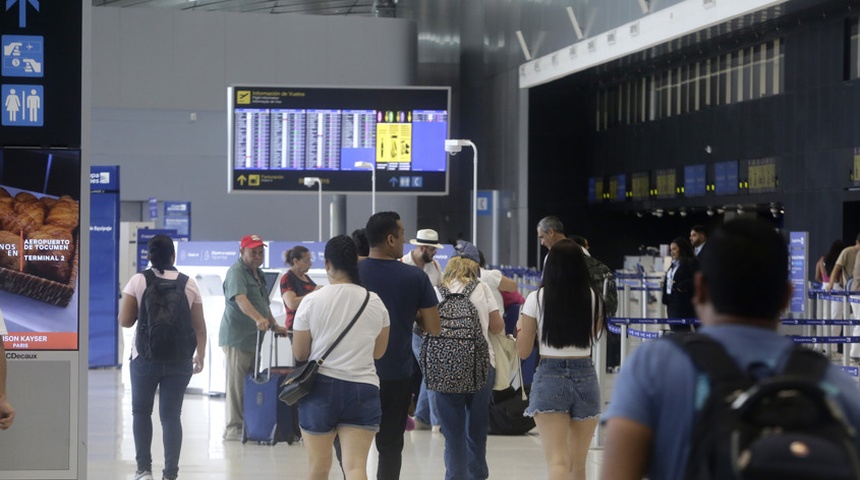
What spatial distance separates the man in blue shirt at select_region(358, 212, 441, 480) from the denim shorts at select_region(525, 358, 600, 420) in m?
0.57

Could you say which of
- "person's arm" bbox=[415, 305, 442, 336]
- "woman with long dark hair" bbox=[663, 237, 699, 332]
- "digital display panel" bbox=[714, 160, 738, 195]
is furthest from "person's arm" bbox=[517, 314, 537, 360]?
"digital display panel" bbox=[714, 160, 738, 195]

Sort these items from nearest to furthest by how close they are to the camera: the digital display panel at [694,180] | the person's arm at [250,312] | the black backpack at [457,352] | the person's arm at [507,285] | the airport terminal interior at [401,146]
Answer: the airport terminal interior at [401,146], the black backpack at [457,352], the person's arm at [250,312], the person's arm at [507,285], the digital display panel at [694,180]

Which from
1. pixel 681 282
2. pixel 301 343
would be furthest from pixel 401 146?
pixel 301 343

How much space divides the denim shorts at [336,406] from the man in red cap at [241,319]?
134 inches

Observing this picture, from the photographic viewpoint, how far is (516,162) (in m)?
30.4

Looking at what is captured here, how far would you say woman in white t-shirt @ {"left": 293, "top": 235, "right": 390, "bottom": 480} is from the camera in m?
5.29

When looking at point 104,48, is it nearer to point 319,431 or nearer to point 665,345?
point 319,431

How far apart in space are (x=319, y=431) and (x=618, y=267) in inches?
1077

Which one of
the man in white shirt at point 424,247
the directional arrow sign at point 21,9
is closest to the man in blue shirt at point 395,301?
the directional arrow sign at point 21,9

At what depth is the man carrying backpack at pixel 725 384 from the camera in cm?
188

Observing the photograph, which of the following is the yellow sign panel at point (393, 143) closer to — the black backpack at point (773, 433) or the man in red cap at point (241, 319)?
the man in red cap at point (241, 319)

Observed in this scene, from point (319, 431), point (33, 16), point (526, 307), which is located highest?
point (33, 16)

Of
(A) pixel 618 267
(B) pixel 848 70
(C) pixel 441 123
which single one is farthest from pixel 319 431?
(A) pixel 618 267

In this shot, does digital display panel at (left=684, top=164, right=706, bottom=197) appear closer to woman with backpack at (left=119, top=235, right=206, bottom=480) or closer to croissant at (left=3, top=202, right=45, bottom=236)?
woman with backpack at (left=119, top=235, right=206, bottom=480)
